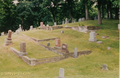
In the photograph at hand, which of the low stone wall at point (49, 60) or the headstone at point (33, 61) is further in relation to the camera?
the low stone wall at point (49, 60)

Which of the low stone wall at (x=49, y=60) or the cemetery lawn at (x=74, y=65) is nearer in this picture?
the cemetery lawn at (x=74, y=65)

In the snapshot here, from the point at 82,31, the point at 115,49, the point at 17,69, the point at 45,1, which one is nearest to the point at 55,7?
the point at 45,1

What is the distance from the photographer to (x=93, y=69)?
528 inches

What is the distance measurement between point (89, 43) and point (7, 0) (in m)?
38.5

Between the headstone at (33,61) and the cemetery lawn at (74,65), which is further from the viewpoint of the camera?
the headstone at (33,61)

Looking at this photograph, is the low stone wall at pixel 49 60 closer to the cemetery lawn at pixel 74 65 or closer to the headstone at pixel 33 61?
the headstone at pixel 33 61

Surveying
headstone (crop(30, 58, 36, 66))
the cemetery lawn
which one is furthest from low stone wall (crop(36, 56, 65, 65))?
the cemetery lawn

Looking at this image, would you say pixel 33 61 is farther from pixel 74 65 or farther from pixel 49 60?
pixel 74 65

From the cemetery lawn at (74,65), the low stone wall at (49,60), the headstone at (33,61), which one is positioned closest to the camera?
the cemetery lawn at (74,65)

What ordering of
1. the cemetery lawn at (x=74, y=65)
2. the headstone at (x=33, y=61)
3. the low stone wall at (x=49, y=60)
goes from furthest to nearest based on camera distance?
the low stone wall at (x=49, y=60)
the headstone at (x=33, y=61)
the cemetery lawn at (x=74, y=65)

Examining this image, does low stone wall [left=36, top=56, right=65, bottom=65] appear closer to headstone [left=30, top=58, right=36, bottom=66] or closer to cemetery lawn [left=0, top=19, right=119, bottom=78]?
headstone [left=30, top=58, right=36, bottom=66]

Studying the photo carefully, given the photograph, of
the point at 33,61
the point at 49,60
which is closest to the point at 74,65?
the point at 49,60

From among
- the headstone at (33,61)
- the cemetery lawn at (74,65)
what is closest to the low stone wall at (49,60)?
the headstone at (33,61)

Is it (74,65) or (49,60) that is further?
(49,60)
